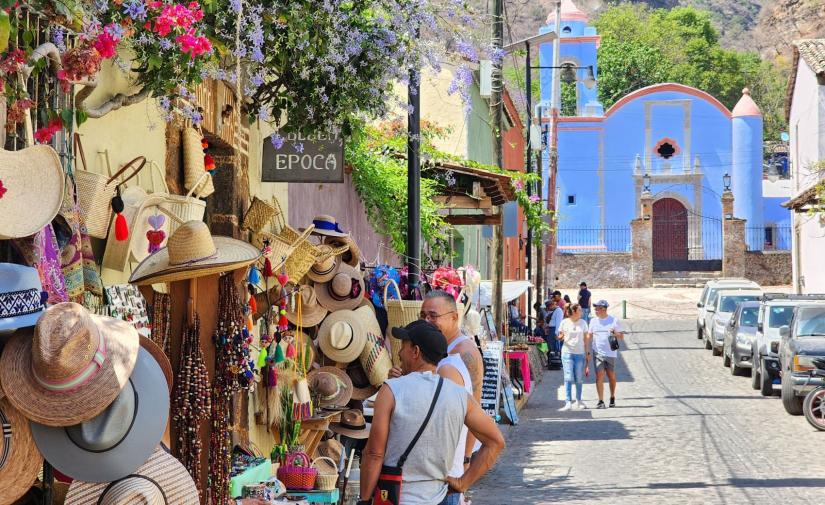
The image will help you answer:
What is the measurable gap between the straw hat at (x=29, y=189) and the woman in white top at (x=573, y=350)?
13.9 m

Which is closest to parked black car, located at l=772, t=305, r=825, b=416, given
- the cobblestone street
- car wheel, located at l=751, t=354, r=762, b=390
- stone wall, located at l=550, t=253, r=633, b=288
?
the cobblestone street

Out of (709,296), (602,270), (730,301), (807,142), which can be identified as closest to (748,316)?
(730,301)

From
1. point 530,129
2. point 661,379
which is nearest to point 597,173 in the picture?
point 530,129

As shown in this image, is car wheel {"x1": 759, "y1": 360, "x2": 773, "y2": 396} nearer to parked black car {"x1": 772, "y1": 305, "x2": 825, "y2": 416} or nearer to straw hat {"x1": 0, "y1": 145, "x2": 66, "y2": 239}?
parked black car {"x1": 772, "y1": 305, "x2": 825, "y2": 416}

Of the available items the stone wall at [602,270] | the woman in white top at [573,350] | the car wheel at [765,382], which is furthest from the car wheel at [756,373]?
the stone wall at [602,270]

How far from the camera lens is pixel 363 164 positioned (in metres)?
15.1

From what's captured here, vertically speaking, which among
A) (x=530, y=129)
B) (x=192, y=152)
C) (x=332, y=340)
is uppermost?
(x=530, y=129)

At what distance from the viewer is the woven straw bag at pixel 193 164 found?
25.3ft

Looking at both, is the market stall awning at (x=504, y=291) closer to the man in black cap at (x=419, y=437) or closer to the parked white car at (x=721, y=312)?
the parked white car at (x=721, y=312)

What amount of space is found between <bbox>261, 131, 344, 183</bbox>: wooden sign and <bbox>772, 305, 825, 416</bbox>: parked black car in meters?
9.55

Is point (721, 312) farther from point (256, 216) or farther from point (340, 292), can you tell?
point (256, 216)

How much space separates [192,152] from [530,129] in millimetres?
24910

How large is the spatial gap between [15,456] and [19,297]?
53 cm

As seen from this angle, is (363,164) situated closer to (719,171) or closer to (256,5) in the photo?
(256,5)
